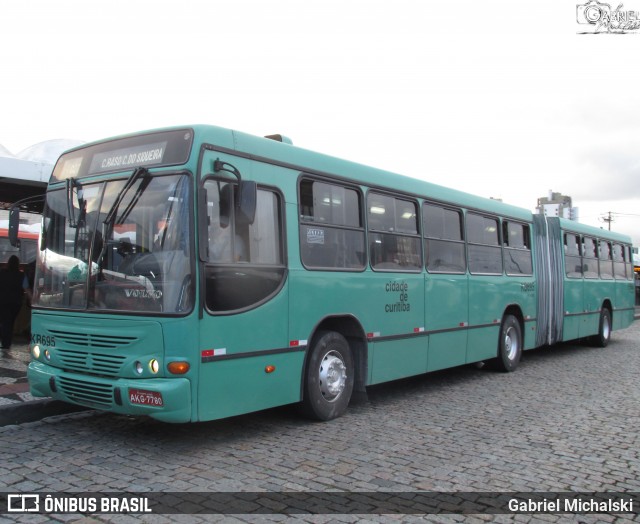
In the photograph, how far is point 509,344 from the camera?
38.1 feet

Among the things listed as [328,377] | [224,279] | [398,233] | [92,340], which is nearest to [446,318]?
[398,233]

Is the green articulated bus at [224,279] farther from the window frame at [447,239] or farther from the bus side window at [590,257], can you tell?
the bus side window at [590,257]

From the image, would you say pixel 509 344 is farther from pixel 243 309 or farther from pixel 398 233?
pixel 243 309

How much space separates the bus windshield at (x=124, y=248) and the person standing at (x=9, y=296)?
5479 millimetres

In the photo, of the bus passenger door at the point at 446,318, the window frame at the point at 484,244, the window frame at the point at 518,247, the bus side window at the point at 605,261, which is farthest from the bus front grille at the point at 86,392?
the bus side window at the point at 605,261

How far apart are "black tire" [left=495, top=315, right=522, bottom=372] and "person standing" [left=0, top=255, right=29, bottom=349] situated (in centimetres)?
887

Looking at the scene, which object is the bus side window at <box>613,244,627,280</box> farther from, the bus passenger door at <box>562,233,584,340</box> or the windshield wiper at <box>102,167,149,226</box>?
the windshield wiper at <box>102,167,149,226</box>

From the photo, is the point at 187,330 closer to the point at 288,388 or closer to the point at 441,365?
the point at 288,388

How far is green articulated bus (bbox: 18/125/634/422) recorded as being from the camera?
5555 millimetres

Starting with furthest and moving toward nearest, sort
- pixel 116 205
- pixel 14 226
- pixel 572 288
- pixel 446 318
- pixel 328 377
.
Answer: pixel 572 288
pixel 446 318
pixel 328 377
pixel 14 226
pixel 116 205

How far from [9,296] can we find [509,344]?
926 cm

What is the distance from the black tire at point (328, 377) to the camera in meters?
6.88

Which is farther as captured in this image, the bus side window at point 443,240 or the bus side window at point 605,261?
the bus side window at point 605,261

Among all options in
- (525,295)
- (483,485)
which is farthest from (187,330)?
(525,295)
